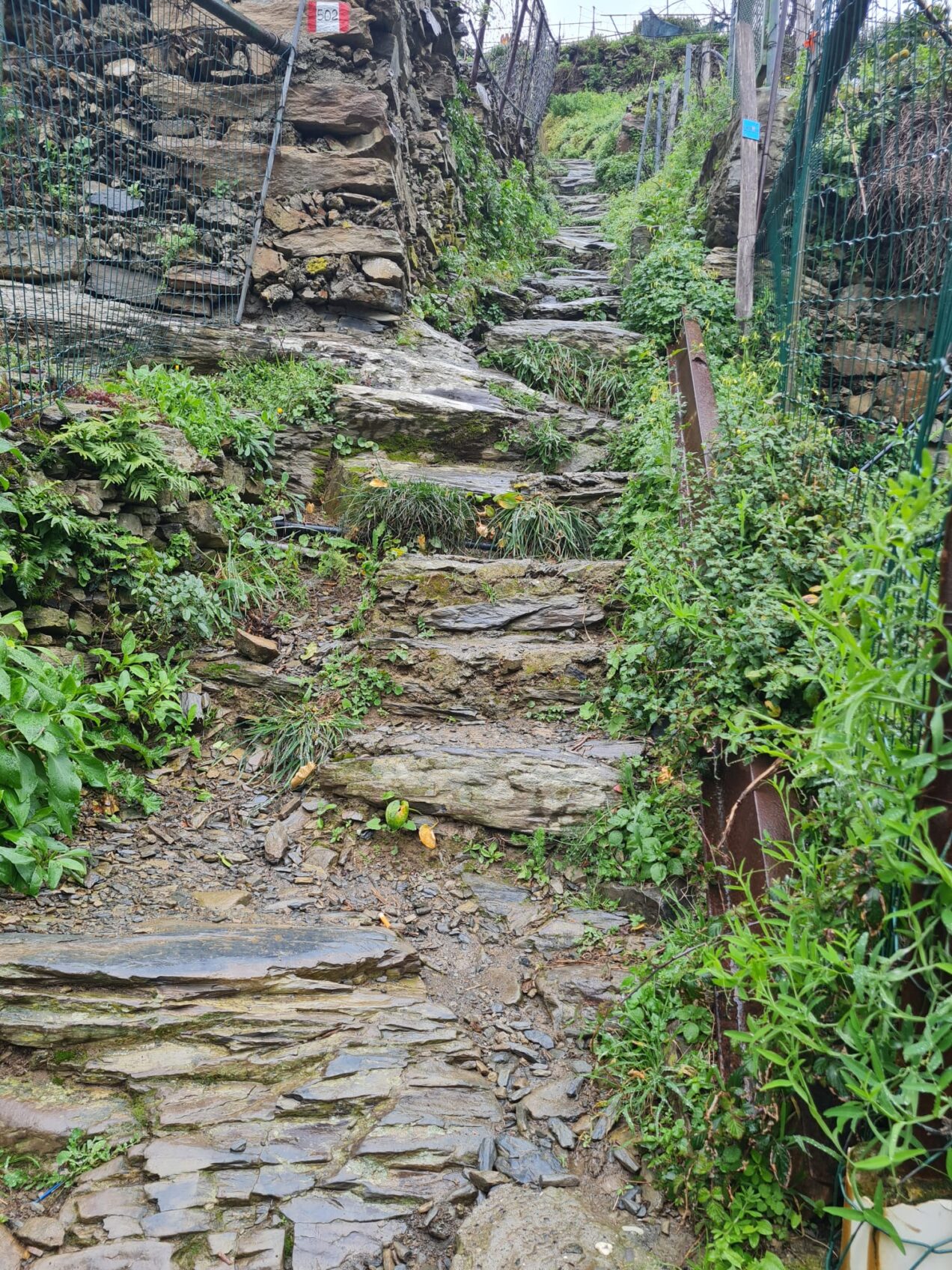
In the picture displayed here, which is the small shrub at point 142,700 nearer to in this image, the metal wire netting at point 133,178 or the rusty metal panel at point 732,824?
the metal wire netting at point 133,178

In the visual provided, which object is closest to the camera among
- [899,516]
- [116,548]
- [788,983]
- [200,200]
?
[899,516]

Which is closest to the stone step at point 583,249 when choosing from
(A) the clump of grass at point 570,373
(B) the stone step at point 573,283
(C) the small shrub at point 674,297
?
(B) the stone step at point 573,283

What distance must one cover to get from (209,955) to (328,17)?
771cm

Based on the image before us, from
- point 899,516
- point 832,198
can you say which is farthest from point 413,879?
point 832,198

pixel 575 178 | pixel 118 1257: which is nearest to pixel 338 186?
pixel 118 1257

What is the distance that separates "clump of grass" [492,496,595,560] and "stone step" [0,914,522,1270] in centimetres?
287

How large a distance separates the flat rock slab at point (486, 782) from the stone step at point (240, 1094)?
0.83m

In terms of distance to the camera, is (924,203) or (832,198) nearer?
(924,203)

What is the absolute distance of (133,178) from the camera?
20.8 ft

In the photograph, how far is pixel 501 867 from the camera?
3457 mm

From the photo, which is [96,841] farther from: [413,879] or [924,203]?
[924,203]

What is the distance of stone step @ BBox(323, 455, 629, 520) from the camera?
17.5ft

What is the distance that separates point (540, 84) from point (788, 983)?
735 inches

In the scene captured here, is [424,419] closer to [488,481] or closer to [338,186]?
[488,481]
